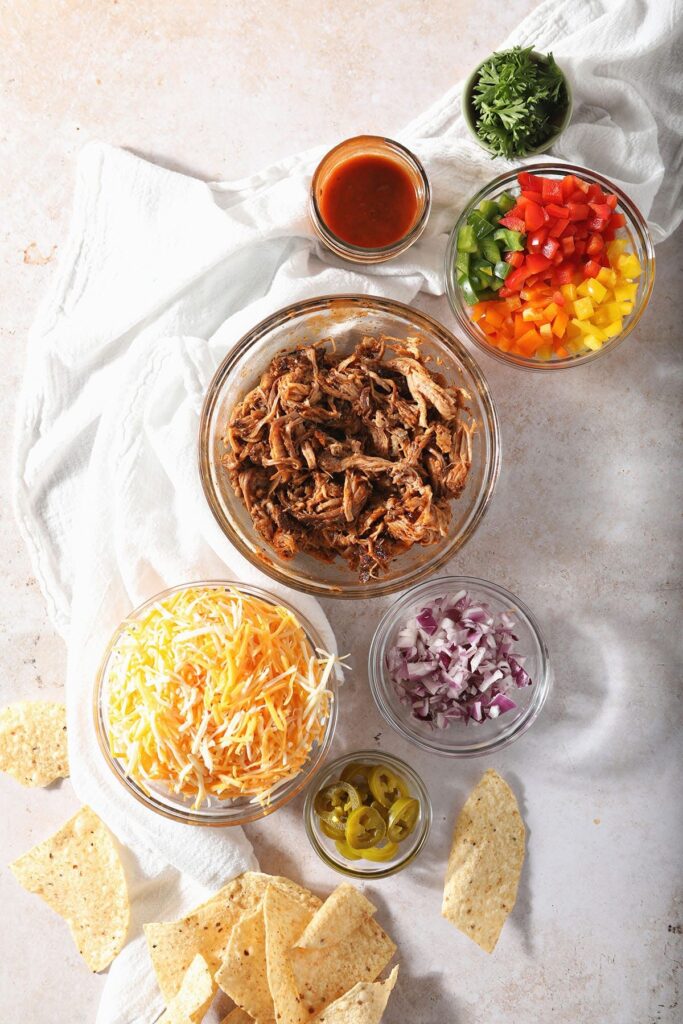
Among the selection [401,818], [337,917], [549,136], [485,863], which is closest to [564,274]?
[549,136]

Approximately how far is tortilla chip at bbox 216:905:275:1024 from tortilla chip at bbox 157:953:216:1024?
1.5 inches

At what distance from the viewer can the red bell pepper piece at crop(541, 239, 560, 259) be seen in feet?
7.31

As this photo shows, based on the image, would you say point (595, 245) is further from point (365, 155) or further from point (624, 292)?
point (365, 155)

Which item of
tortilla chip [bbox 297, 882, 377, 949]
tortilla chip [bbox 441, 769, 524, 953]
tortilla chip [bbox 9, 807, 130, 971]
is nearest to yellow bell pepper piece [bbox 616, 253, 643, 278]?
tortilla chip [bbox 441, 769, 524, 953]

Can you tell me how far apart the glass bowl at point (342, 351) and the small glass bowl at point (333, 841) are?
567 mm

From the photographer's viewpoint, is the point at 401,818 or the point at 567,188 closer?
the point at 567,188

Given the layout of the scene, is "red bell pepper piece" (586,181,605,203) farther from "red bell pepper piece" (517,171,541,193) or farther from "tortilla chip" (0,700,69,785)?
"tortilla chip" (0,700,69,785)

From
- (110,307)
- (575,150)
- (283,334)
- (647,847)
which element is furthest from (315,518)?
(647,847)

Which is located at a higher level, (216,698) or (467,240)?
(467,240)

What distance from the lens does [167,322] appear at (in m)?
2.40

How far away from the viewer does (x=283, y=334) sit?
2283mm

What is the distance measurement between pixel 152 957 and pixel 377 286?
1976 mm

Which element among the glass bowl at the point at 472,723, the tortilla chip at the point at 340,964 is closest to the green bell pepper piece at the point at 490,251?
the glass bowl at the point at 472,723

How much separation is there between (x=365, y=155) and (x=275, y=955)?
2195 millimetres
